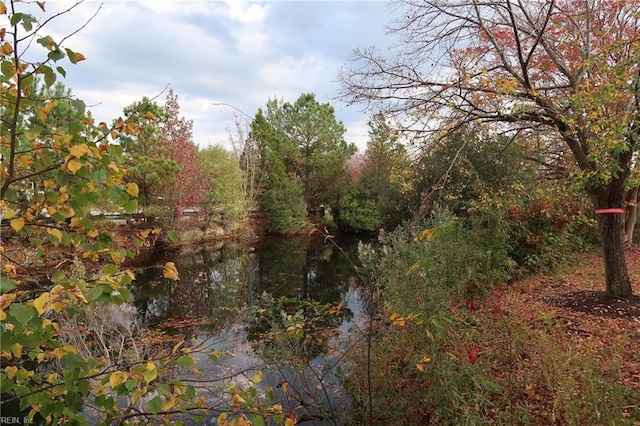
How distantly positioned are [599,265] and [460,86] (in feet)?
20.4

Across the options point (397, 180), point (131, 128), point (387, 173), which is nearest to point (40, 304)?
point (131, 128)

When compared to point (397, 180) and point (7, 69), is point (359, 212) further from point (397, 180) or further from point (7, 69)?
point (7, 69)

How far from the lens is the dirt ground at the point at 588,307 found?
3.88 meters

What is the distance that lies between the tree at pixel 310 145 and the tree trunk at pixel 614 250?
20.6m

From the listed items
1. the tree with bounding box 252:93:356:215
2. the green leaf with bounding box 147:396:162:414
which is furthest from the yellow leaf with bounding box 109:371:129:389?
the tree with bounding box 252:93:356:215

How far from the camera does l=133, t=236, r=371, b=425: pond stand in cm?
397

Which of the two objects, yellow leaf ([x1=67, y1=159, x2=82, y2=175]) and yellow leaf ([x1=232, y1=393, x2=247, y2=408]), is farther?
yellow leaf ([x1=232, y1=393, x2=247, y2=408])

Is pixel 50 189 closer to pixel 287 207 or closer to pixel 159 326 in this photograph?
pixel 159 326

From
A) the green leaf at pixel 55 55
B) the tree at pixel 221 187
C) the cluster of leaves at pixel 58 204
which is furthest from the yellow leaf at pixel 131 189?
the tree at pixel 221 187

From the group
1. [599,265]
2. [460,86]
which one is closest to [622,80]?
[460,86]

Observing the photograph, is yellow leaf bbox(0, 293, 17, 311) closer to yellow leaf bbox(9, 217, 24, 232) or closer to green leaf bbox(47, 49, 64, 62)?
yellow leaf bbox(9, 217, 24, 232)

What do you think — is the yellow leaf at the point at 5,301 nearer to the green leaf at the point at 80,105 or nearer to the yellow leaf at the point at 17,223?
the yellow leaf at the point at 17,223

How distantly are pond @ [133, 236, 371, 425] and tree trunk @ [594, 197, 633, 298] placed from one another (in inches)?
Answer: 151

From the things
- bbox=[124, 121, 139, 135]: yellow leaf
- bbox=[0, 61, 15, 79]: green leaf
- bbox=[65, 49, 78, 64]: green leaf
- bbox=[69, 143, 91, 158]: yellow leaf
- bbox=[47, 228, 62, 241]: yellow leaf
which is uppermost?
bbox=[65, 49, 78, 64]: green leaf
